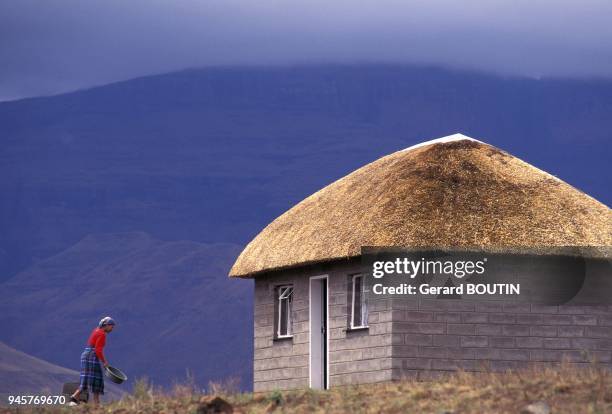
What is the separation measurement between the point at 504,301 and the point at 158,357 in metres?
104

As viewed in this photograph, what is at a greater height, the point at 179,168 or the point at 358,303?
the point at 179,168

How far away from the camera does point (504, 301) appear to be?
74.4 ft

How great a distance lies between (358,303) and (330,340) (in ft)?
3.52

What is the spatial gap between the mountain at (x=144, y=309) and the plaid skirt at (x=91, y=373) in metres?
94.9

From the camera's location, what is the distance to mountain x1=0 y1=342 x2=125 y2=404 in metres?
98.2

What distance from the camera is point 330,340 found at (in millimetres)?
24062

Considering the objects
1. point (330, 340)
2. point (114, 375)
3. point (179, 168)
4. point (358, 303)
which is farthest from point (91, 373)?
point (179, 168)

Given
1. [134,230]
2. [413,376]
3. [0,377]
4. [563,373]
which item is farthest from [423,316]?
[134,230]

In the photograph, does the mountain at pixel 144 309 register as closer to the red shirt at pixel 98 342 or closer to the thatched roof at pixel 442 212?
the thatched roof at pixel 442 212

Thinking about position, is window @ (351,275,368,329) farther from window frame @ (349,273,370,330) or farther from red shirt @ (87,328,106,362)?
→ red shirt @ (87,328,106,362)

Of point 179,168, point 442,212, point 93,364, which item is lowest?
point 93,364

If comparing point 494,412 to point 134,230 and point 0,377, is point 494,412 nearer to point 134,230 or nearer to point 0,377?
point 0,377

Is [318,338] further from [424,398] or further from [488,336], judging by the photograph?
[424,398]

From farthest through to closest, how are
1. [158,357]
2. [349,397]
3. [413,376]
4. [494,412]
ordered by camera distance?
1. [158,357]
2. [413,376]
3. [349,397]
4. [494,412]
